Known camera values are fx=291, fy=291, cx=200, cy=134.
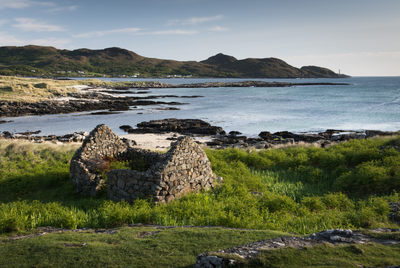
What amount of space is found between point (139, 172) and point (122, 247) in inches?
198

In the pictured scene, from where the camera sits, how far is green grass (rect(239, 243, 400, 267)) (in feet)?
13.8

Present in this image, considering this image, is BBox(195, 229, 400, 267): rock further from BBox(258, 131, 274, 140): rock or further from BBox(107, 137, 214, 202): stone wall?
BBox(258, 131, 274, 140): rock

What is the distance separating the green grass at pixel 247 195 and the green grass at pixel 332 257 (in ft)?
9.87

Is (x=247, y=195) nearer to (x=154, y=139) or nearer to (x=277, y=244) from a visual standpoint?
(x=277, y=244)

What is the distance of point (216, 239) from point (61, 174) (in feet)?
34.2

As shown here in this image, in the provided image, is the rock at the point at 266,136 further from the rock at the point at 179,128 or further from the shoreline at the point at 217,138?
the rock at the point at 179,128

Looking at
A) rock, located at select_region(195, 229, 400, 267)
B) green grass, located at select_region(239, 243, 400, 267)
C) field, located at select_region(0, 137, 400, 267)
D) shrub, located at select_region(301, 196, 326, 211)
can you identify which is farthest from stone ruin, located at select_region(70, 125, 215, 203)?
green grass, located at select_region(239, 243, 400, 267)

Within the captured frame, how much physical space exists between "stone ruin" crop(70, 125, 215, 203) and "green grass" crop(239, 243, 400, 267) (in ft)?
21.4

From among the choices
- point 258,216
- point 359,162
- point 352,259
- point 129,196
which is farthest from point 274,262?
point 359,162

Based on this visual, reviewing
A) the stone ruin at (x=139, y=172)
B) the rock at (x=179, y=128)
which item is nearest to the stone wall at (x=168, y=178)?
the stone ruin at (x=139, y=172)

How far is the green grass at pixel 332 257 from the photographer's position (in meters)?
4.21

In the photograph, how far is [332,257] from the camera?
4.42 meters

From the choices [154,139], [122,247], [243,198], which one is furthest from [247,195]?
[154,139]

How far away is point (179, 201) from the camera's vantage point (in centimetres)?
1056
